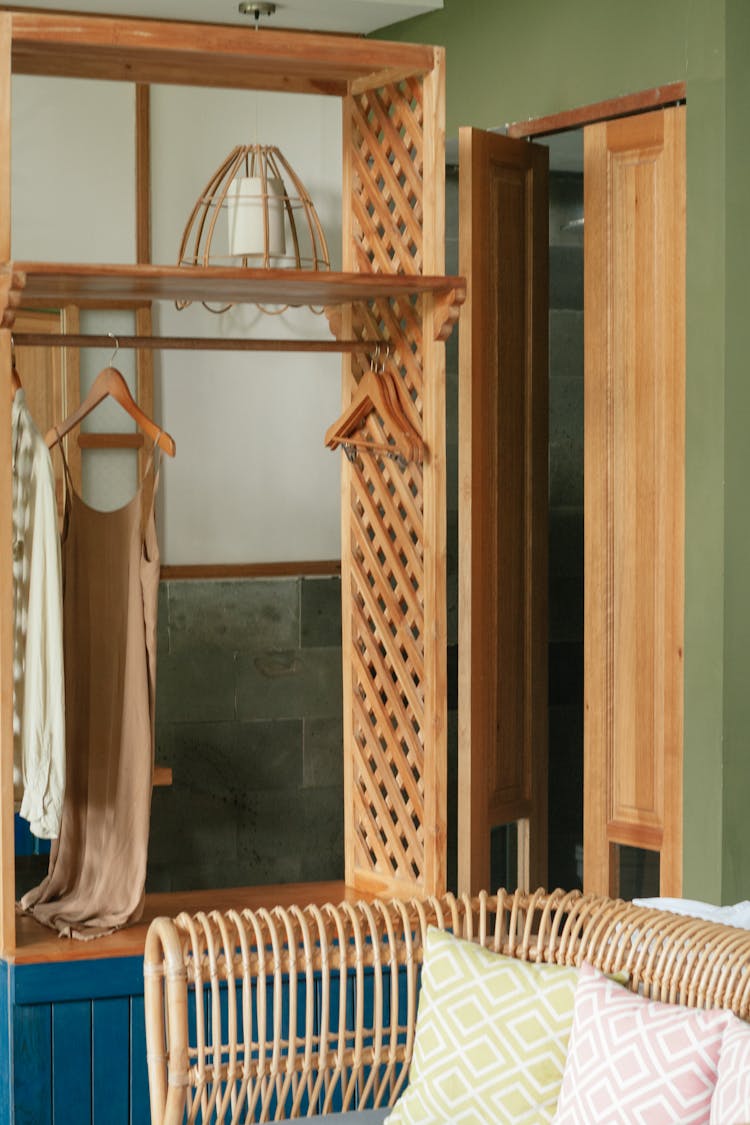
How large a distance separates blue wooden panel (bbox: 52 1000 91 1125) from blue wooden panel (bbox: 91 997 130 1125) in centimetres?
2

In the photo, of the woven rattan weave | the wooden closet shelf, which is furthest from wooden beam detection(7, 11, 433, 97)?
the woven rattan weave

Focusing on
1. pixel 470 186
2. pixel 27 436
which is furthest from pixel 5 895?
pixel 470 186

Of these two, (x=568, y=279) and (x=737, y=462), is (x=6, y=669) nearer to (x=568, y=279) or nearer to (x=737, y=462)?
(x=737, y=462)

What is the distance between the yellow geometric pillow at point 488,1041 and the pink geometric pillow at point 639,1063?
3.1 inches

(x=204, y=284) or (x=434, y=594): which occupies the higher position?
(x=204, y=284)

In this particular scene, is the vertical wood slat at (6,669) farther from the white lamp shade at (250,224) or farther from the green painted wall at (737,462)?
the white lamp shade at (250,224)

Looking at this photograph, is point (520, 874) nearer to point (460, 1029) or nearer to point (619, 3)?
point (460, 1029)

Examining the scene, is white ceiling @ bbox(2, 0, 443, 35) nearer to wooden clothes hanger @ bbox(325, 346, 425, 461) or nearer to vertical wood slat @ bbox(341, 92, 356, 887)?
vertical wood slat @ bbox(341, 92, 356, 887)

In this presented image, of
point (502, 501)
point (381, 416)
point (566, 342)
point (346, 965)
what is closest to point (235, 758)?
point (502, 501)

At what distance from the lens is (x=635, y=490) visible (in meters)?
4.00

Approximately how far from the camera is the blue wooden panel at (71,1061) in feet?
10.5

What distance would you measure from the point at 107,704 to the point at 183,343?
864mm

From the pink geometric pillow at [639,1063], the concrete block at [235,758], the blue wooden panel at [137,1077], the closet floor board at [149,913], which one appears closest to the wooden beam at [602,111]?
the closet floor board at [149,913]

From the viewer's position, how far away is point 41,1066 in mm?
3193
